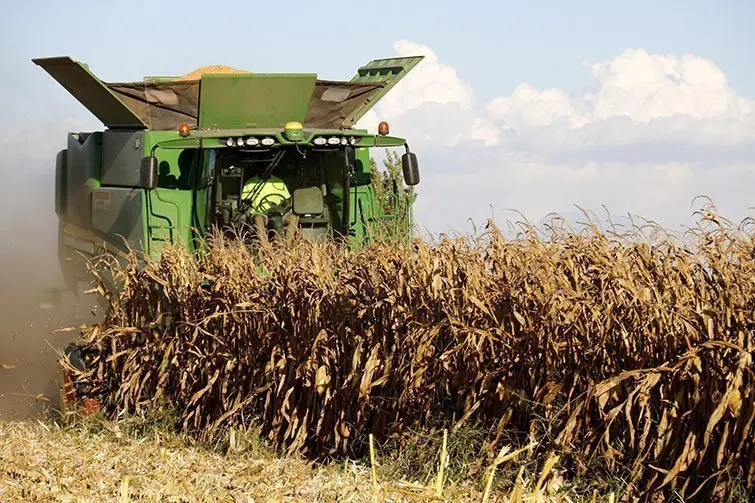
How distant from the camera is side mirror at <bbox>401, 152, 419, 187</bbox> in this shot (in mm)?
10156

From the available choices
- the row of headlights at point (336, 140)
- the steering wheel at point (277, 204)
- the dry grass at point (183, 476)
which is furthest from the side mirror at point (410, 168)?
the dry grass at point (183, 476)

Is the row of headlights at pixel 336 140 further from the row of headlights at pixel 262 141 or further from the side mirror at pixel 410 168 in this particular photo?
the side mirror at pixel 410 168

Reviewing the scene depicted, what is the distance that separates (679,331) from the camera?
5.11m

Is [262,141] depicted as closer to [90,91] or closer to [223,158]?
[223,158]

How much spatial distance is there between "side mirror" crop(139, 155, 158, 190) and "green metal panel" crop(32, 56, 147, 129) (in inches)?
50.5

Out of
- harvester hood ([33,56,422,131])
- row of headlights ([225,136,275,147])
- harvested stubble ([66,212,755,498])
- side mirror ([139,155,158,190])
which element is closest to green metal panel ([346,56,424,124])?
harvester hood ([33,56,422,131])

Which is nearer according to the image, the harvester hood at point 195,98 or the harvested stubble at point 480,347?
the harvested stubble at point 480,347

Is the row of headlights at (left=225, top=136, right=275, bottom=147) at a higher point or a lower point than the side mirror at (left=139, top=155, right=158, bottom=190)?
higher

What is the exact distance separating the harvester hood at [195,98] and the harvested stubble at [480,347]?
8.85 feet

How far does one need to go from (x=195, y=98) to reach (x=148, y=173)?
157 cm

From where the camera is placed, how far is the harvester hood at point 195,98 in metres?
10.3

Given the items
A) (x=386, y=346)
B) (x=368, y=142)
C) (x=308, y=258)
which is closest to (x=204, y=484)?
(x=386, y=346)

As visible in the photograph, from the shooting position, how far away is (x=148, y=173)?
30.2 ft

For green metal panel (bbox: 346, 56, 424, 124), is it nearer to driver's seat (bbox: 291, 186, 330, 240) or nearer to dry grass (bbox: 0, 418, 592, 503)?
driver's seat (bbox: 291, 186, 330, 240)
